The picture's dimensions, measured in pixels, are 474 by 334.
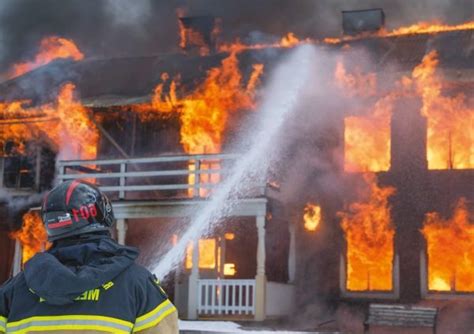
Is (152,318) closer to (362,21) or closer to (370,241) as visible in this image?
(370,241)

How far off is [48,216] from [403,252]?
15691mm

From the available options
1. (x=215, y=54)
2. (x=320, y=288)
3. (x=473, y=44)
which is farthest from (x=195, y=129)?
(x=473, y=44)

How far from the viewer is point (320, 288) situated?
1850cm

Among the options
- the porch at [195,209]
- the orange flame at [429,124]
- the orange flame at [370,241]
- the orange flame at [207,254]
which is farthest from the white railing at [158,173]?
the orange flame at [429,124]

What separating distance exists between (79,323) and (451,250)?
1573cm

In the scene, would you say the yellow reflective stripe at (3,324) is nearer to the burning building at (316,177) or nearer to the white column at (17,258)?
the burning building at (316,177)

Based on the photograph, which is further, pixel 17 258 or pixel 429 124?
pixel 17 258

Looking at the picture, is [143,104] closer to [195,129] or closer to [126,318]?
[195,129]

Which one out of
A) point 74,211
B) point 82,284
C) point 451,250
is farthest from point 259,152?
point 82,284

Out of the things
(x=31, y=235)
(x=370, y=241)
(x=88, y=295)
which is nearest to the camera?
(x=88, y=295)

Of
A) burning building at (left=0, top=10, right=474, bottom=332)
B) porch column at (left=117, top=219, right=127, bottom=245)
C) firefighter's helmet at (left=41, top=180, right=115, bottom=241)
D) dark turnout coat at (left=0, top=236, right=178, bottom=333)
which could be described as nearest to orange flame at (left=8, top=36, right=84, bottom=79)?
burning building at (left=0, top=10, right=474, bottom=332)

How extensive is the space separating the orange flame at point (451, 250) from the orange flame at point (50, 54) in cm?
1205

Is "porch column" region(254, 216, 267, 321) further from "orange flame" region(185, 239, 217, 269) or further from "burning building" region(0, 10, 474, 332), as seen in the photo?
"orange flame" region(185, 239, 217, 269)

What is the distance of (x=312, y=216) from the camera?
18.5 metres
